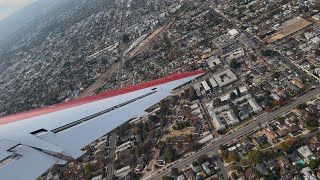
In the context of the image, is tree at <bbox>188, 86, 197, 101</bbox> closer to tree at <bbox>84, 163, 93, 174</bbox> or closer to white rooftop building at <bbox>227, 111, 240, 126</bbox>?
white rooftop building at <bbox>227, 111, 240, 126</bbox>

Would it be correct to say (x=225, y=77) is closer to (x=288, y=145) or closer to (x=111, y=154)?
(x=288, y=145)

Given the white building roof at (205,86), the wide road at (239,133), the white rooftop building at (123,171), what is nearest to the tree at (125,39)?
the white building roof at (205,86)

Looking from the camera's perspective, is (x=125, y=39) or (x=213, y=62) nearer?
(x=213, y=62)

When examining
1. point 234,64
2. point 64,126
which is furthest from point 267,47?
point 64,126

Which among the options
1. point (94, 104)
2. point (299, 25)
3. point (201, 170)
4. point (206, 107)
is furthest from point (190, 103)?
point (94, 104)

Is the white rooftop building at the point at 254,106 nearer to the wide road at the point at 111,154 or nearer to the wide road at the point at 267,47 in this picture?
the wide road at the point at 267,47

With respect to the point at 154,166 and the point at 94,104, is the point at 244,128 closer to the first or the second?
the point at 154,166

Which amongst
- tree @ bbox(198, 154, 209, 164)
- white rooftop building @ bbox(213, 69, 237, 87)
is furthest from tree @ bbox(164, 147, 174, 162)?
white rooftop building @ bbox(213, 69, 237, 87)
